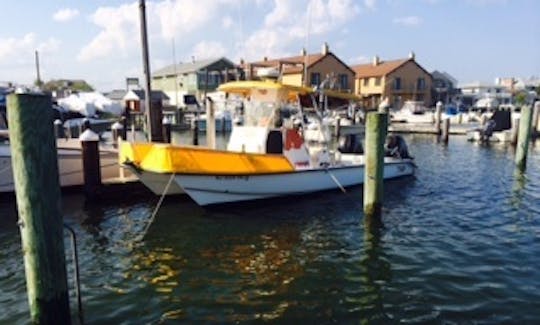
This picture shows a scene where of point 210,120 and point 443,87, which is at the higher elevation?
point 443,87

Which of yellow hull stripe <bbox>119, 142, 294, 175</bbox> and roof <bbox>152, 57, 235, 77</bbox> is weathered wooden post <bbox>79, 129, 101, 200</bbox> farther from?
roof <bbox>152, 57, 235, 77</bbox>

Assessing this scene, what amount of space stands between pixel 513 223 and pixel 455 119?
3683 centimetres

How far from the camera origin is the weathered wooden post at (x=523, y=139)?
1762cm

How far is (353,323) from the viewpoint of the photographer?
19.6 ft

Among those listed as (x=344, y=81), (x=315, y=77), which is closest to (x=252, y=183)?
(x=315, y=77)

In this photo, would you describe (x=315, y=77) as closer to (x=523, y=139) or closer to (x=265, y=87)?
(x=523, y=139)

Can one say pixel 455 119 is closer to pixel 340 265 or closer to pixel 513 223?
pixel 513 223

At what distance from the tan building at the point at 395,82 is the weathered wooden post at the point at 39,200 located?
5407 cm

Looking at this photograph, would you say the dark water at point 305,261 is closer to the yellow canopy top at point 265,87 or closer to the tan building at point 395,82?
the yellow canopy top at point 265,87

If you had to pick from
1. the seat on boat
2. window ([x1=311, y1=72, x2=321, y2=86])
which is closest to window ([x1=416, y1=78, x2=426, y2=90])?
window ([x1=311, y1=72, x2=321, y2=86])

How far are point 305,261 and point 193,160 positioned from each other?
3.83 metres

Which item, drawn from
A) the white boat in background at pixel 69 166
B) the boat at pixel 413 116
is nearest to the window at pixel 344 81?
the boat at pixel 413 116

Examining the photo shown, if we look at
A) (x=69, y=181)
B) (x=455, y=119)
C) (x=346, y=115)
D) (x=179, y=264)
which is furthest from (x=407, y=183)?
(x=455, y=119)

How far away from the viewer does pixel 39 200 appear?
4.81m
